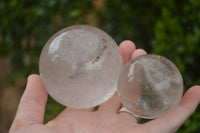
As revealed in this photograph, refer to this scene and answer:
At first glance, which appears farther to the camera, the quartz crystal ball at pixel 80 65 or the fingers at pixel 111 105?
the fingers at pixel 111 105

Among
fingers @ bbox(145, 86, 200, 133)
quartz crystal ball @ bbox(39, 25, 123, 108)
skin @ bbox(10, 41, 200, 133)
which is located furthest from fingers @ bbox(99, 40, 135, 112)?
fingers @ bbox(145, 86, 200, 133)

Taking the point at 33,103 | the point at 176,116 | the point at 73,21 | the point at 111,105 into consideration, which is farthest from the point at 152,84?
the point at 73,21

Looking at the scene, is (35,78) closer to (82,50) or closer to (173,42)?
(82,50)

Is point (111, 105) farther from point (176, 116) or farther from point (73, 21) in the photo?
point (73, 21)

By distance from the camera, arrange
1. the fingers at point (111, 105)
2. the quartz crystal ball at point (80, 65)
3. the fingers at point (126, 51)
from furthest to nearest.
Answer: the fingers at point (126, 51)
the fingers at point (111, 105)
the quartz crystal ball at point (80, 65)

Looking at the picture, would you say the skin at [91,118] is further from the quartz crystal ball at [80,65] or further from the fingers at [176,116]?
the quartz crystal ball at [80,65]

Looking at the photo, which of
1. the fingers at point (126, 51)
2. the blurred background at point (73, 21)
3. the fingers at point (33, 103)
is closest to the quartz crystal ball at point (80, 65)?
the fingers at point (33, 103)

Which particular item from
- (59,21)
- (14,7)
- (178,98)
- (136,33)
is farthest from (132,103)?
(14,7)
